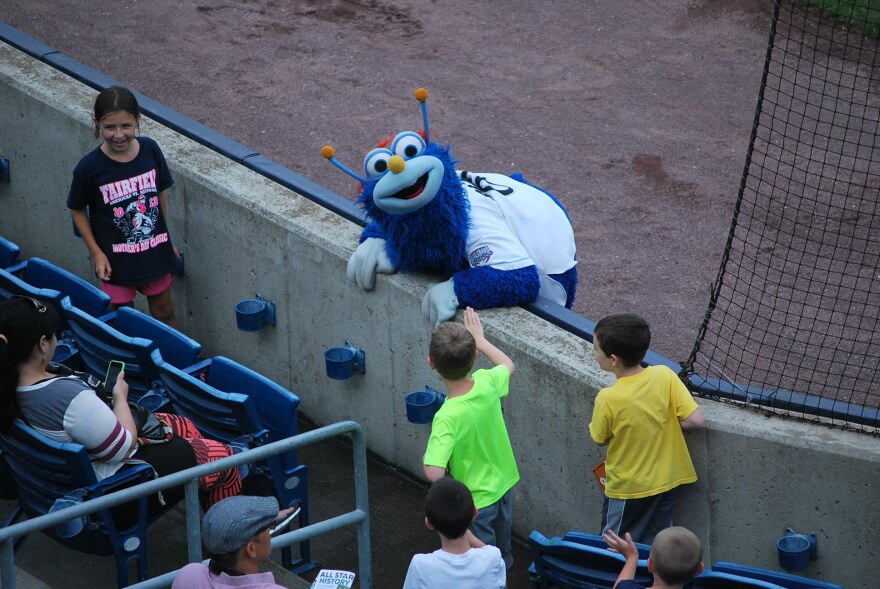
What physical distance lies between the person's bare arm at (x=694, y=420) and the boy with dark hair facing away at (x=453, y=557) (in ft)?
3.98

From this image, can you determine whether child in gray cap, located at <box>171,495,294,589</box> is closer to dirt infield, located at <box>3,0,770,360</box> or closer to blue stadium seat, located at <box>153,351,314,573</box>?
blue stadium seat, located at <box>153,351,314,573</box>

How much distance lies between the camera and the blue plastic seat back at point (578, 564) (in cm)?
432

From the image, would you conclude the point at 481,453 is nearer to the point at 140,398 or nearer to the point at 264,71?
the point at 140,398

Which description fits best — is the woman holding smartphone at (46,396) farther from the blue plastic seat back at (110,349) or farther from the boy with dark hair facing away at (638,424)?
the boy with dark hair facing away at (638,424)

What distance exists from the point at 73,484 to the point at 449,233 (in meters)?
2.00

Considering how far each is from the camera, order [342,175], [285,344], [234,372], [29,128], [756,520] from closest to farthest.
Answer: [756,520] → [234,372] → [285,344] → [29,128] → [342,175]

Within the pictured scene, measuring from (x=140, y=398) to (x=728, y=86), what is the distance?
6.39m

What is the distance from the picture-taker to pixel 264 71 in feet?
34.4

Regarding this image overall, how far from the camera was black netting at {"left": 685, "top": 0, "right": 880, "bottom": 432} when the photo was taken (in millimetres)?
6914

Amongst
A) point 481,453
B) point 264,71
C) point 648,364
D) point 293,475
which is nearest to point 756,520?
point 648,364

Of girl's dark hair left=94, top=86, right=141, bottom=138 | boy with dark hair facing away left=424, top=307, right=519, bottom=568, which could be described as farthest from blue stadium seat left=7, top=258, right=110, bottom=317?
boy with dark hair facing away left=424, top=307, right=519, bottom=568

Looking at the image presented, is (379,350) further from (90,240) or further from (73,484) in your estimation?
(73,484)

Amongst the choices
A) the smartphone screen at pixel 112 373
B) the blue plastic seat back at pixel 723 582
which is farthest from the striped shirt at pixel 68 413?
the blue plastic seat back at pixel 723 582

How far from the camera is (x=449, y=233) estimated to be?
5.68 metres
